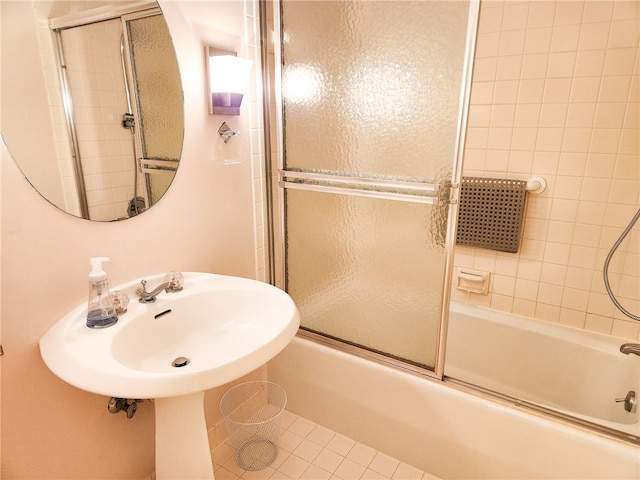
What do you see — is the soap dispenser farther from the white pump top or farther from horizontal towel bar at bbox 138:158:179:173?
horizontal towel bar at bbox 138:158:179:173

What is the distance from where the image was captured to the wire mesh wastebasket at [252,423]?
163cm

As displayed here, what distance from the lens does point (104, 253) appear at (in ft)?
3.87

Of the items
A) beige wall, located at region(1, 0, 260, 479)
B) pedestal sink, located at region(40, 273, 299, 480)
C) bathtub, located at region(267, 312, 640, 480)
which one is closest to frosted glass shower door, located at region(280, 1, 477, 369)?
bathtub, located at region(267, 312, 640, 480)

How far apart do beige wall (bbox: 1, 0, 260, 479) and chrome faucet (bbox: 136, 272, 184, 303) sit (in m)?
0.07

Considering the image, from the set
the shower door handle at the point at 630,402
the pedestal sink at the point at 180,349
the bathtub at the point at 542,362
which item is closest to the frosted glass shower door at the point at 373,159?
the pedestal sink at the point at 180,349

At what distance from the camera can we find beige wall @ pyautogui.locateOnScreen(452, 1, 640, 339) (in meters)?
1.76

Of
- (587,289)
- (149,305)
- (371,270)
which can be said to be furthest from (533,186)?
(149,305)

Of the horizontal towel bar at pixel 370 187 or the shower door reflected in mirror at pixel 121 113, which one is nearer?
the shower door reflected in mirror at pixel 121 113

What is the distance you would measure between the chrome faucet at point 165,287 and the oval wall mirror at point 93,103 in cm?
23

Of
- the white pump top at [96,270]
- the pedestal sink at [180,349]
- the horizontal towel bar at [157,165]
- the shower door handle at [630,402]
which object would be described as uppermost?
the horizontal towel bar at [157,165]

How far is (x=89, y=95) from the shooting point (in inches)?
43.0

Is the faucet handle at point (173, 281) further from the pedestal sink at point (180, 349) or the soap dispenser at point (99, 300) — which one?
the soap dispenser at point (99, 300)

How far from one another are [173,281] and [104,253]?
0.73 ft

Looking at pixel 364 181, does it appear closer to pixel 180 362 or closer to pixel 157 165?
pixel 157 165
